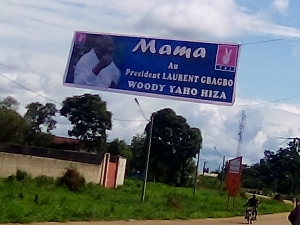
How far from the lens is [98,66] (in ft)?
64.7

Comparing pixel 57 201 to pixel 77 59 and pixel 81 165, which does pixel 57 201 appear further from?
pixel 81 165

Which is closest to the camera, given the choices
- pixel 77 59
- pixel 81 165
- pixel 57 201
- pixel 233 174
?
pixel 77 59

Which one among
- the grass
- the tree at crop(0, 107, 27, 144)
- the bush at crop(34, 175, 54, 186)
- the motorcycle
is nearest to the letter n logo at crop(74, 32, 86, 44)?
the grass

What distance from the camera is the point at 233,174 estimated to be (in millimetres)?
36156

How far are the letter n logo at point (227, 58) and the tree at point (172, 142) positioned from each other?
42.6m

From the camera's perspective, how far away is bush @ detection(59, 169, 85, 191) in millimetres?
34375

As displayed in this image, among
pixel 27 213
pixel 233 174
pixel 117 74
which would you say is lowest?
pixel 27 213

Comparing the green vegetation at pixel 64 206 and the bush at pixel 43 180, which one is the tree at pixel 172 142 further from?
the bush at pixel 43 180

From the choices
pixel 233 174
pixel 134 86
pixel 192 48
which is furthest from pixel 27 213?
pixel 233 174

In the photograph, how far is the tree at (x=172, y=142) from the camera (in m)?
61.8

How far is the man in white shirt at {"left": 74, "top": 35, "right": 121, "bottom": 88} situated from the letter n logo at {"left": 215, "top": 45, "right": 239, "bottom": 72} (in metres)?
3.32

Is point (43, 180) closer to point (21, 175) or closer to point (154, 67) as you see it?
point (21, 175)

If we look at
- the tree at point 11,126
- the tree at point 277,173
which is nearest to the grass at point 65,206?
the tree at point 11,126

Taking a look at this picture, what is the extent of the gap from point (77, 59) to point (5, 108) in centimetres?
3923
